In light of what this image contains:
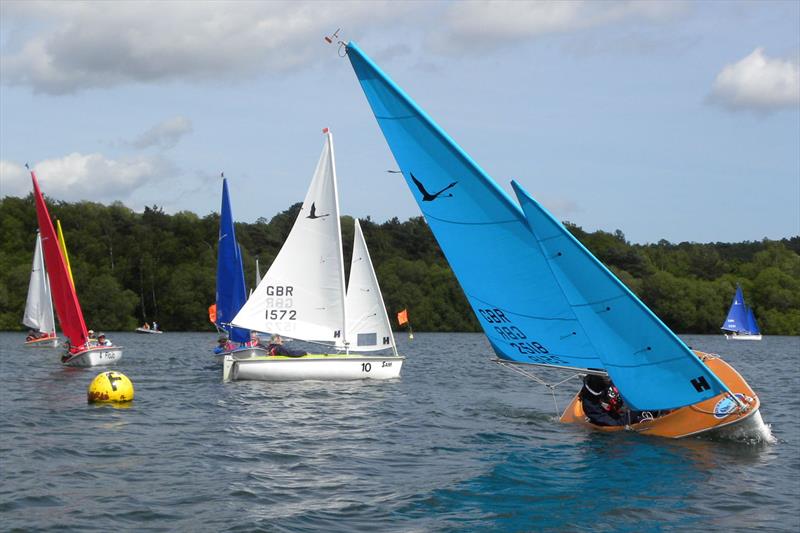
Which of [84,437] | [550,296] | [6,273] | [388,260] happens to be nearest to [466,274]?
[550,296]

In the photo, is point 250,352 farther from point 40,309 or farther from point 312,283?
point 40,309

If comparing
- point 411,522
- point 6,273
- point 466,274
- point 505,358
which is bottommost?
point 411,522

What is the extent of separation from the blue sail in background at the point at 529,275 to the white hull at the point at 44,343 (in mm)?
47573

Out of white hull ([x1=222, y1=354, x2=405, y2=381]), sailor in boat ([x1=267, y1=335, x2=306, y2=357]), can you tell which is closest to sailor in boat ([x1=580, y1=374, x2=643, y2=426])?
white hull ([x1=222, y1=354, x2=405, y2=381])

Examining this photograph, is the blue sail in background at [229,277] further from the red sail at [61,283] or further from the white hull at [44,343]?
the white hull at [44,343]

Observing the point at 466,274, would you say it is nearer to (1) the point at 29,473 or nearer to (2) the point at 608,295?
(2) the point at 608,295

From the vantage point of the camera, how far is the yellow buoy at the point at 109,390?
2358cm

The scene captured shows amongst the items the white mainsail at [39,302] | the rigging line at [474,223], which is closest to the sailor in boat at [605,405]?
the rigging line at [474,223]

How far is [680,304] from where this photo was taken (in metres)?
110

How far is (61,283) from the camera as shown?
3912cm

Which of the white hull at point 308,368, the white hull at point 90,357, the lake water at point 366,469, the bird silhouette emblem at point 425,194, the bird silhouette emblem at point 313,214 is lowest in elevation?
the lake water at point 366,469

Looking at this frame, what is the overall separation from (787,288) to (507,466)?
11171 cm

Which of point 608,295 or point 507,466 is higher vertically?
point 608,295

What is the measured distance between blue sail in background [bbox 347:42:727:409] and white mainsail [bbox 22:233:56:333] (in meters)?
49.2
